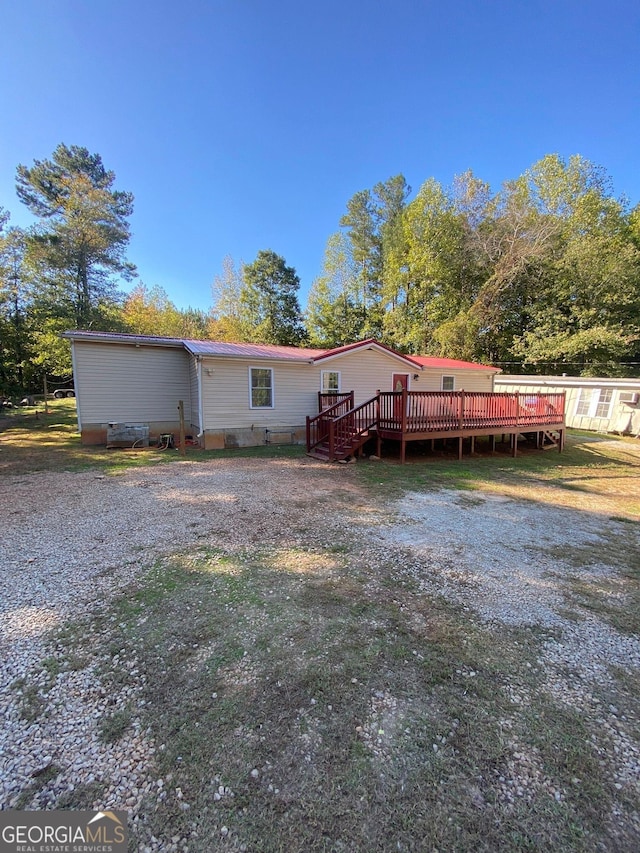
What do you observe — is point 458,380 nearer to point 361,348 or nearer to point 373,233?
point 361,348

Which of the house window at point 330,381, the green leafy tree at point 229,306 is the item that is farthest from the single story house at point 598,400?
the green leafy tree at point 229,306

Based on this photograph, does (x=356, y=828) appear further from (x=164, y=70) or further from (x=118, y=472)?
(x=164, y=70)

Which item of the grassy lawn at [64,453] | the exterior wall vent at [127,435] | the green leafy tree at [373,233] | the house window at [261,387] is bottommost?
the grassy lawn at [64,453]

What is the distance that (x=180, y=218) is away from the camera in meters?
21.6

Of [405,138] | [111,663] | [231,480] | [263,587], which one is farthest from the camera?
[405,138]

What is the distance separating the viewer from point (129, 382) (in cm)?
1082

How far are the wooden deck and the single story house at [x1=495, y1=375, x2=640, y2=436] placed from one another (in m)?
7.12

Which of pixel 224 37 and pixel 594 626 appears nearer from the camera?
pixel 594 626

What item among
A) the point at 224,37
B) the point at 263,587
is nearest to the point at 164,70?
the point at 224,37

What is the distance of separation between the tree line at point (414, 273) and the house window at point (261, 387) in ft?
45.0

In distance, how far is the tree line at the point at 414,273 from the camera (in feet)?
63.1

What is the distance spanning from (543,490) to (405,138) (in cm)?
2290

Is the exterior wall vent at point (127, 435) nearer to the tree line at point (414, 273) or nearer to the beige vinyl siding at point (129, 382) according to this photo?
the beige vinyl siding at point (129, 382)

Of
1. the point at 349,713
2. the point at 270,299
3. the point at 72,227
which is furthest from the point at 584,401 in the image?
the point at 72,227
